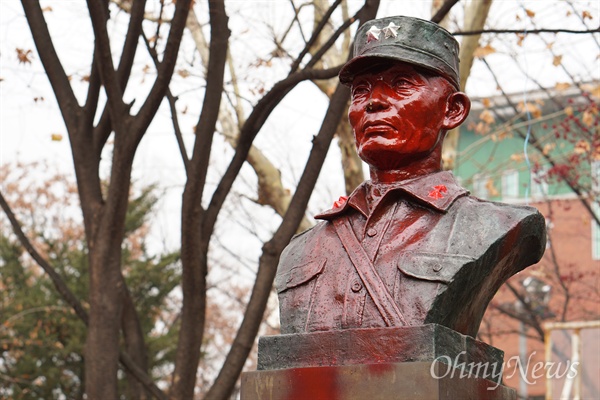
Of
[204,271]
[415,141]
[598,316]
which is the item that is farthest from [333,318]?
[598,316]

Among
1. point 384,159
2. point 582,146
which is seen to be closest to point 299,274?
point 384,159

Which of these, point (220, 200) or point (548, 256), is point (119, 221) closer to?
point (220, 200)

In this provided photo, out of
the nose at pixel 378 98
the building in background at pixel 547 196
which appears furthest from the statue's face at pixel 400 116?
the building in background at pixel 547 196

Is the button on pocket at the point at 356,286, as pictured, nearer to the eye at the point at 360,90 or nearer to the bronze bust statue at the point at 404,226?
the bronze bust statue at the point at 404,226

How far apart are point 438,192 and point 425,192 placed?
0.05 metres

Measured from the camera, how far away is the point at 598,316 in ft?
48.1

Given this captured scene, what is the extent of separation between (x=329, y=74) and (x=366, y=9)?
Result: 48cm

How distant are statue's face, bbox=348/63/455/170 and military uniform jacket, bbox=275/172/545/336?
0.13 m

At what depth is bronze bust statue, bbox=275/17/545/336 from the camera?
11.3 ft

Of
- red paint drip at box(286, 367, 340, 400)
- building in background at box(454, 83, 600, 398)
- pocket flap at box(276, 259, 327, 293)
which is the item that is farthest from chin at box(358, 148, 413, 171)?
building in background at box(454, 83, 600, 398)

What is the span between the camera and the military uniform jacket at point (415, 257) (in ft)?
11.2

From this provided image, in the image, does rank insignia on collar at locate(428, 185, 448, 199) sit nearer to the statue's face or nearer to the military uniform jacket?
the military uniform jacket

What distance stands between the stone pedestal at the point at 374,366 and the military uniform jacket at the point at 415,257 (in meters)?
0.08

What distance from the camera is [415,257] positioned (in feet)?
11.4
